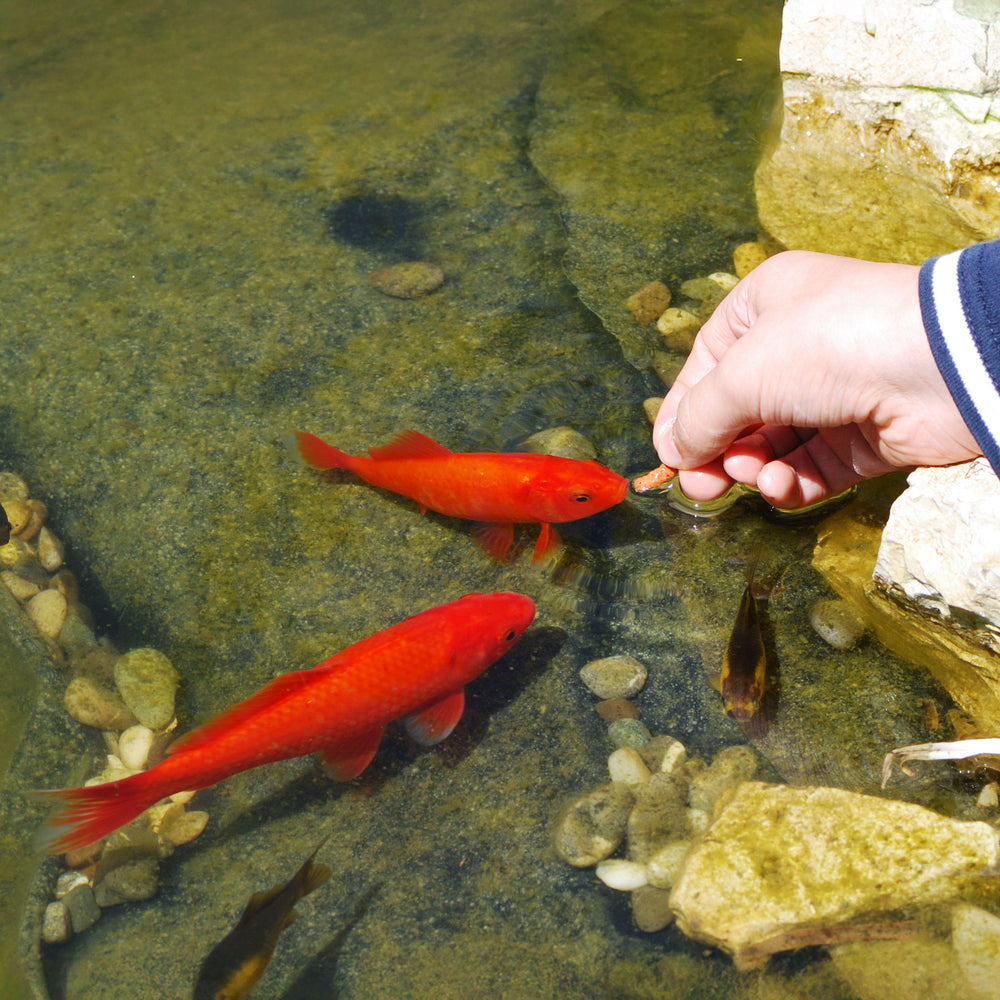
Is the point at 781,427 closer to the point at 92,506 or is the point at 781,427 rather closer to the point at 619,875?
the point at 619,875

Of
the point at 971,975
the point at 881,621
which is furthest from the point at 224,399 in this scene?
the point at 971,975

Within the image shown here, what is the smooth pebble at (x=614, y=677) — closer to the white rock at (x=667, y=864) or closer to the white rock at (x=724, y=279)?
the white rock at (x=667, y=864)

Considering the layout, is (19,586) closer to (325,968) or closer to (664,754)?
(325,968)

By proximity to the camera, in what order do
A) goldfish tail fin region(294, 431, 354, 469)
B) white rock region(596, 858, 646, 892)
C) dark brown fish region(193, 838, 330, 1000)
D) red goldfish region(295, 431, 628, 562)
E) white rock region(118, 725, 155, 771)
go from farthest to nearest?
goldfish tail fin region(294, 431, 354, 469) < red goldfish region(295, 431, 628, 562) < white rock region(118, 725, 155, 771) < white rock region(596, 858, 646, 892) < dark brown fish region(193, 838, 330, 1000)

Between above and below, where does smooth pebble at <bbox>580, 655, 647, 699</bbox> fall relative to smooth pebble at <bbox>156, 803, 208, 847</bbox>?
above

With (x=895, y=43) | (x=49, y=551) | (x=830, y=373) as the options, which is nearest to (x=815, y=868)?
(x=830, y=373)

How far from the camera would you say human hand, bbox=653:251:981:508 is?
266 cm

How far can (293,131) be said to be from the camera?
5.81 meters

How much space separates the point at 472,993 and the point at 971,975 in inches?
58.3

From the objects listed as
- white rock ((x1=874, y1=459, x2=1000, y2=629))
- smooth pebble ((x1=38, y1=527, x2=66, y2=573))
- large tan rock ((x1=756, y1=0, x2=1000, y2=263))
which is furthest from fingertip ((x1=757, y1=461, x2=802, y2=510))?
smooth pebble ((x1=38, y1=527, x2=66, y2=573))

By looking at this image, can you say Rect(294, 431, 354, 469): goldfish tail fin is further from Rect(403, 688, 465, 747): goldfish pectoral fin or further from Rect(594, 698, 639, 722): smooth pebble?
Rect(594, 698, 639, 722): smooth pebble

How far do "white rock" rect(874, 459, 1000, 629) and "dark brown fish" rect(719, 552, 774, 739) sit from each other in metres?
0.53

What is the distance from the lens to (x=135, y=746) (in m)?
3.29

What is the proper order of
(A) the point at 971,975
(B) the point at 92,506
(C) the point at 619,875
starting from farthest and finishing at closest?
(B) the point at 92,506, (C) the point at 619,875, (A) the point at 971,975
